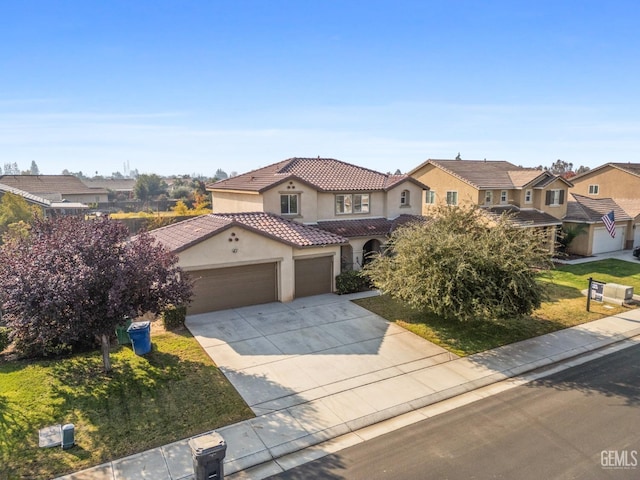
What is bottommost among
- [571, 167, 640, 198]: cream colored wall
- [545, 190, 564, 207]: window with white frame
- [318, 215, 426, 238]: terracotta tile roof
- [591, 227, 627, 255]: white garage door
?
[591, 227, 627, 255]: white garage door

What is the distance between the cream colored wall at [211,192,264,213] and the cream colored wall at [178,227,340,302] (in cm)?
446

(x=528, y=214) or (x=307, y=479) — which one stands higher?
(x=528, y=214)

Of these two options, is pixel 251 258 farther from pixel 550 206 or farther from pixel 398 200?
pixel 550 206

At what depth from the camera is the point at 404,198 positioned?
91.6ft

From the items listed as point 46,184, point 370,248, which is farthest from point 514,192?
point 46,184

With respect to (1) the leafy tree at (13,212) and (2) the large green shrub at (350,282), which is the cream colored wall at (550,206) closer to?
(2) the large green shrub at (350,282)

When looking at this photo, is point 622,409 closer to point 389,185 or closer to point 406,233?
point 406,233

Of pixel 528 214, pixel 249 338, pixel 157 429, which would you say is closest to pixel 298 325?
pixel 249 338

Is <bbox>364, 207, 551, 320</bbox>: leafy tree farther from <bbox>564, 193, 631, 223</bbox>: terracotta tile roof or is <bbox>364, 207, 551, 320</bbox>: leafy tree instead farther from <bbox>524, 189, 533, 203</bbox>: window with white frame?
<bbox>564, 193, 631, 223</bbox>: terracotta tile roof

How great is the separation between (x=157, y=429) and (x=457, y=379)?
822 centimetres

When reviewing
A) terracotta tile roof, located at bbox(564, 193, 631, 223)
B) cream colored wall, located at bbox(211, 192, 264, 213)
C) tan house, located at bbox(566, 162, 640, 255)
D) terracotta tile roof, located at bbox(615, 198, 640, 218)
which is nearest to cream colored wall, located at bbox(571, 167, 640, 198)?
tan house, located at bbox(566, 162, 640, 255)

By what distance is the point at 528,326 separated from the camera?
16938mm

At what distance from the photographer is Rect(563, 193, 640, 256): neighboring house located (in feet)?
104

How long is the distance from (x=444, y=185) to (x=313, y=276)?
18.3 metres
